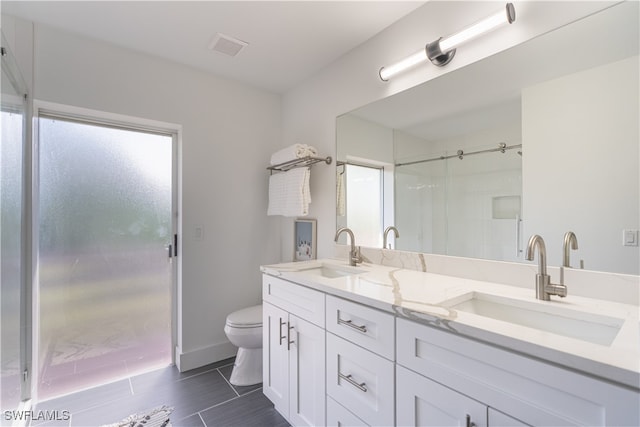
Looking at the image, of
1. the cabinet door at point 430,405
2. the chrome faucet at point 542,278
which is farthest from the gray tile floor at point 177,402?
the chrome faucet at point 542,278

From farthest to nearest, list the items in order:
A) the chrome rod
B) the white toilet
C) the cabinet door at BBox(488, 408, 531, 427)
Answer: the white toilet, the chrome rod, the cabinet door at BBox(488, 408, 531, 427)

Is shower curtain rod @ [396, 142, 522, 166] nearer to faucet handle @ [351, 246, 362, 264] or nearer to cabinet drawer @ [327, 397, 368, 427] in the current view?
faucet handle @ [351, 246, 362, 264]

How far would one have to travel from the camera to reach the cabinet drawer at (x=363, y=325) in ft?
3.30

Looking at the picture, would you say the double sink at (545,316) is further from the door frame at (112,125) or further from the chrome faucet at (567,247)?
the door frame at (112,125)

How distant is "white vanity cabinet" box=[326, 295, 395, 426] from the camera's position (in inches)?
39.8

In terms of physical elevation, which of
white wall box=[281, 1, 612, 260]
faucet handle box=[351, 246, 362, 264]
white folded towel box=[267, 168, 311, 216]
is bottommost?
faucet handle box=[351, 246, 362, 264]

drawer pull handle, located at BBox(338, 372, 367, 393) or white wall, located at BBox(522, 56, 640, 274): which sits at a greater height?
white wall, located at BBox(522, 56, 640, 274)

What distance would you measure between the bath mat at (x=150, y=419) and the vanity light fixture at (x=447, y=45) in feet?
7.88

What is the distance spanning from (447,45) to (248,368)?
2354 millimetres

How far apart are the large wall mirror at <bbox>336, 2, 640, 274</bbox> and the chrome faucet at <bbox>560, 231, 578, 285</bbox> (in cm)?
2

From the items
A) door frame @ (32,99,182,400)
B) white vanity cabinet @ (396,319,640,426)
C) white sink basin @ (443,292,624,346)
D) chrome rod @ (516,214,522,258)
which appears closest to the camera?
white vanity cabinet @ (396,319,640,426)

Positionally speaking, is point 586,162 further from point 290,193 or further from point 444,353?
point 290,193

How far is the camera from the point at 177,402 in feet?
5.80

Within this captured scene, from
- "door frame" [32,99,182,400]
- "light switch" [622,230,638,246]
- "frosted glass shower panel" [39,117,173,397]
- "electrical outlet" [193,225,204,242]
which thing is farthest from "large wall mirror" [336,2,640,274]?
"frosted glass shower panel" [39,117,173,397]
